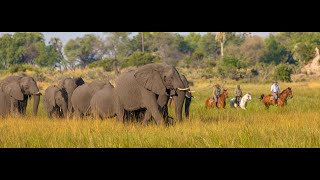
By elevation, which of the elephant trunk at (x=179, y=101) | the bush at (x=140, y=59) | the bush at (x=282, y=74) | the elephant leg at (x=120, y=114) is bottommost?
the elephant leg at (x=120, y=114)

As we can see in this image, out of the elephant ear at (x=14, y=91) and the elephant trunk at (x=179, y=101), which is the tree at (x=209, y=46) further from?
the elephant trunk at (x=179, y=101)

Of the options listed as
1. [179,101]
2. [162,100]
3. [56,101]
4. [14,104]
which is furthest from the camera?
[14,104]

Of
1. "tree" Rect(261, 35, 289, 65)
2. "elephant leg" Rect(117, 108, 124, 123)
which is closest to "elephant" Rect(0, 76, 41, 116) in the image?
"elephant leg" Rect(117, 108, 124, 123)

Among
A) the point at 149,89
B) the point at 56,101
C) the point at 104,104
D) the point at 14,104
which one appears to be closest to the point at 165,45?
the point at 14,104

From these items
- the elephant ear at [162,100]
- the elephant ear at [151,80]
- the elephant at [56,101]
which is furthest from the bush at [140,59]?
the elephant ear at [162,100]

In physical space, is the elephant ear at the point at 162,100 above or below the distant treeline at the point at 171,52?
below

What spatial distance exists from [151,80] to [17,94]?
22.6 ft

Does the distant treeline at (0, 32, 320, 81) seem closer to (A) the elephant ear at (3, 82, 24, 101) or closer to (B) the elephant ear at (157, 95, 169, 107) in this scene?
(A) the elephant ear at (3, 82, 24, 101)

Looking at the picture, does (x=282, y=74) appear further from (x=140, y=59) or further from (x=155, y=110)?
(x=155, y=110)

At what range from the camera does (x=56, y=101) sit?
1855 centimetres

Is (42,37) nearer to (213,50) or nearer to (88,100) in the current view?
(213,50)

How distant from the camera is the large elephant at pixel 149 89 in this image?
43.1 feet

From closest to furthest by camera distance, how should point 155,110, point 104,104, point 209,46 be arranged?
1. point 155,110
2. point 104,104
3. point 209,46

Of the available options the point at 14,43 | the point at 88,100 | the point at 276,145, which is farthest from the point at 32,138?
the point at 14,43
